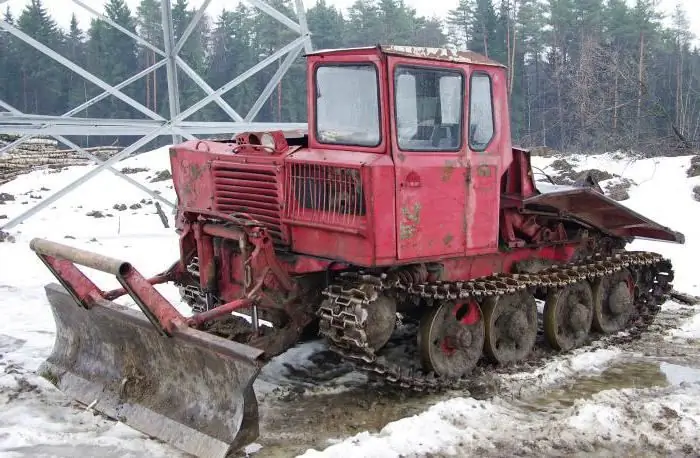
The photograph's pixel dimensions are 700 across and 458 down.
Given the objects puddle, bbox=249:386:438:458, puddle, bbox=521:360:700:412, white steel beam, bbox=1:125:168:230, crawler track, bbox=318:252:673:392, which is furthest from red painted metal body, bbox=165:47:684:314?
white steel beam, bbox=1:125:168:230

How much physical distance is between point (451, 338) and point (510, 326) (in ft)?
2.82

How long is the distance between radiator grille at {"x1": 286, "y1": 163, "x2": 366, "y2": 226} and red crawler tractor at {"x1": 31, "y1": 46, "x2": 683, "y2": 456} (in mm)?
14

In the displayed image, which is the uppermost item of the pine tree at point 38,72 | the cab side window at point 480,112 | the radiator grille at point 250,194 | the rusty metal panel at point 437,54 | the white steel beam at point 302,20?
the pine tree at point 38,72

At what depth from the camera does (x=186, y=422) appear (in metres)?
5.52

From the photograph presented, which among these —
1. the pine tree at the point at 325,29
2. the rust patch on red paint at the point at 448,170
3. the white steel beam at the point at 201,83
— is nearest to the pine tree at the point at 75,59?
the pine tree at the point at 325,29

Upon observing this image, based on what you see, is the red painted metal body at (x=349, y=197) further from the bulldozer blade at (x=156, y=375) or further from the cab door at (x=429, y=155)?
the bulldozer blade at (x=156, y=375)

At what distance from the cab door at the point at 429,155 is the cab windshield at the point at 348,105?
0.69ft

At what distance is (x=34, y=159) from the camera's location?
24766mm

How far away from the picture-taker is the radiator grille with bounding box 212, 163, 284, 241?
260 inches

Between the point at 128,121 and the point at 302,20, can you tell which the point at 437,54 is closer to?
the point at 302,20

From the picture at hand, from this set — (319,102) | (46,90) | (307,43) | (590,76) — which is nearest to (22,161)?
(307,43)

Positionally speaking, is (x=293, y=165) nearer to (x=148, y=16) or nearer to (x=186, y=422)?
(x=186, y=422)

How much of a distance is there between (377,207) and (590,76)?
49.3 feet

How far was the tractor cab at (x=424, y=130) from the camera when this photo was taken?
615 cm
